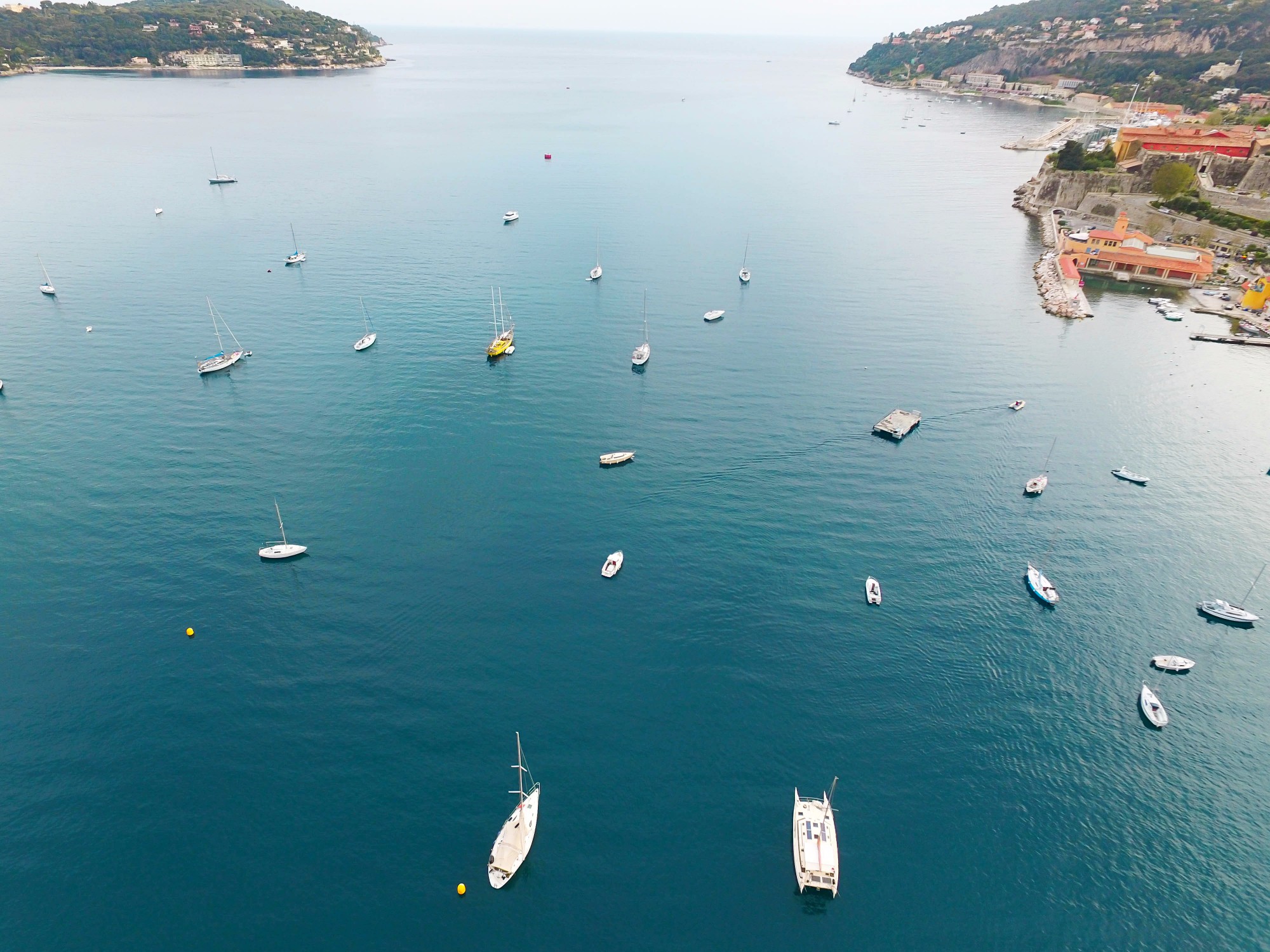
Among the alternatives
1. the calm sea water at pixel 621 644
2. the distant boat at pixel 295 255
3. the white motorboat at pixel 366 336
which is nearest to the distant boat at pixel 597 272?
the calm sea water at pixel 621 644

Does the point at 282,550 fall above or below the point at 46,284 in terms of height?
below

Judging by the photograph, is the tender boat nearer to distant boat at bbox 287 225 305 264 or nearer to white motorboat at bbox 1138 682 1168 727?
white motorboat at bbox 1138 682 1168 727

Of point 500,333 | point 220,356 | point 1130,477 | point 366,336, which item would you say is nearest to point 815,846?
point 1130,477

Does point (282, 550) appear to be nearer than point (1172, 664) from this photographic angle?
No

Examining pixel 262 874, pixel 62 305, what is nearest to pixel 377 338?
pixel 62 305

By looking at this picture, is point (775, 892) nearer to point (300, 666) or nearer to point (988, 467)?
point (300, 666)

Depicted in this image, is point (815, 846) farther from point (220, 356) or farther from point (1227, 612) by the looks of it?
point (220, 356)
